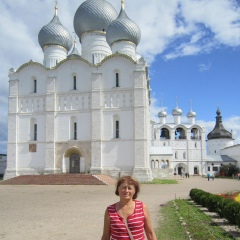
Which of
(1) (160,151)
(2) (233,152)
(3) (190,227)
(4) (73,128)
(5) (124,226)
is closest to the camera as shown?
(5) (124,226)

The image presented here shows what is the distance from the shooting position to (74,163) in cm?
3189

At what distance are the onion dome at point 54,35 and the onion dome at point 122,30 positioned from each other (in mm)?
5045

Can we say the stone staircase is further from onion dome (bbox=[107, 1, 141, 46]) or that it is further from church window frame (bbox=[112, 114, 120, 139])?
onion dome (bbox=[107, 1, 141, 46])

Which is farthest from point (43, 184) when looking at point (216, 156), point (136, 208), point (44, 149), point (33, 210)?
point (216, 156)

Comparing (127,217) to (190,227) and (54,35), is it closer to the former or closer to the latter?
(190,227)

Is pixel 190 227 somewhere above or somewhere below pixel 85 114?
below

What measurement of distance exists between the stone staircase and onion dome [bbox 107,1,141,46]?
564 inches

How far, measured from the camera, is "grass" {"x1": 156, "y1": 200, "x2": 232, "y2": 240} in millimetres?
7246

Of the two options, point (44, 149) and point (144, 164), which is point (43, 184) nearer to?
point (44, 149)

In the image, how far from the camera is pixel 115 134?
3139cm

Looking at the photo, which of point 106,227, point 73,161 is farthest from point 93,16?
point 106,227

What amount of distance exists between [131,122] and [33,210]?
64.0 ft

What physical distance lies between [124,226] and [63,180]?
81.9 ft

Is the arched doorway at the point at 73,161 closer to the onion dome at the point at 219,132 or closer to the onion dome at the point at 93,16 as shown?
the onion dome at the point at 93,16
